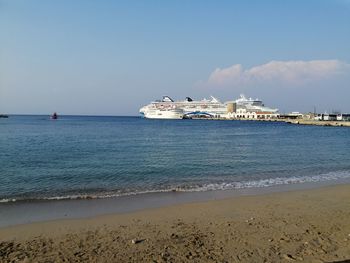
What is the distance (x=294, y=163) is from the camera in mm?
21562

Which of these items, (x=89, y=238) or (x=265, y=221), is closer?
(x=89, y=238)

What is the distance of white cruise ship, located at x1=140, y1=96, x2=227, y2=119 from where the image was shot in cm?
14388

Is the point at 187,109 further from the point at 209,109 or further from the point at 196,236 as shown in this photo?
the point at 196,236

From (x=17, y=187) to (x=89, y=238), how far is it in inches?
293

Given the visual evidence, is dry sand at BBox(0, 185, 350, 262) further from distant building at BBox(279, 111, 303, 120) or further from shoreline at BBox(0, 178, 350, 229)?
distant building at BBox(279, 111, 303, 120)

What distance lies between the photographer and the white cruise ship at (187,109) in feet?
472

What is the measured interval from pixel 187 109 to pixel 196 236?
138837 mm

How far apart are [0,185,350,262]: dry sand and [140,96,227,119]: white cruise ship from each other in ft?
440

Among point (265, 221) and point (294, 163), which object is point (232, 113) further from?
point (265, 221)

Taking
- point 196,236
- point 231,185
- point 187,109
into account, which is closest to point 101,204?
point 196,236

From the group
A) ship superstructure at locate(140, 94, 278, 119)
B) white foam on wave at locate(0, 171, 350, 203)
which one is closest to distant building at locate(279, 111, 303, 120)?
ship superstructure at locate(140, 94, 278, 119)

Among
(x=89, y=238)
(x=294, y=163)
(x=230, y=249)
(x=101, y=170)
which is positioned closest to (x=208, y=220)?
(x=230, y=249)

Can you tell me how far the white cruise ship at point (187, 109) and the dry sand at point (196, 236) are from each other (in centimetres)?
13422

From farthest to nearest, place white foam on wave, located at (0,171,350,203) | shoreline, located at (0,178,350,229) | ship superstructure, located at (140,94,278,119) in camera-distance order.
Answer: ship superstructure, located at (140,94,278,119) → white foam on wave, located at (0,171,350,203) → shoreline, located at (0,178,350,229)
